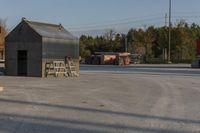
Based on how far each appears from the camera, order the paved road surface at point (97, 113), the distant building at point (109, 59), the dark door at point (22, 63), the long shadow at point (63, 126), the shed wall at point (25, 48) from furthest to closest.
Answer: the distant building at point (109, 59), the dark door at point (22, 63), the shed wall at point (25, 48), the paved road surface at point (97, 113), the long shadow at point (63, 126)

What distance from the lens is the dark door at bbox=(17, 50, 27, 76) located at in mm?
36553

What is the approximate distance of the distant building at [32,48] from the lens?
3512 cm

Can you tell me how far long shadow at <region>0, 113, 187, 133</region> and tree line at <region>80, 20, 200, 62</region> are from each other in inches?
3302

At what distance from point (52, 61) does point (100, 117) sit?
23280mm

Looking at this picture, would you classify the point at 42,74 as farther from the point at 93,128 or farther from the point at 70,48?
the point at 93,128

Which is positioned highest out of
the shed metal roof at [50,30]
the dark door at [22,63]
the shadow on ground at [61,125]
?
the shed metal roof at [50,30]

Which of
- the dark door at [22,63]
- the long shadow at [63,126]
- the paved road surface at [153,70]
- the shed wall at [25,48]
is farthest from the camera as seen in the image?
the paved road surface at [153,70]

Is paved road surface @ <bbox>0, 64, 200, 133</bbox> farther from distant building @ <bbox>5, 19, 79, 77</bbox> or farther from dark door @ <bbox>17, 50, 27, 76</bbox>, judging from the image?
dark door @ <bbox>17, 50, 27, 76</bbox>

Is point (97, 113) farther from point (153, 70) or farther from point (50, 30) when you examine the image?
point (153, 70)

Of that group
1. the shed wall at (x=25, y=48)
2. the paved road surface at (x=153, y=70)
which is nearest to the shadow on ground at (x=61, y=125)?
the shed wall at (x=25, y=48)

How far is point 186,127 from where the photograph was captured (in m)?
11.7

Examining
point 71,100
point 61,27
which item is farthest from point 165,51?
point 71,100

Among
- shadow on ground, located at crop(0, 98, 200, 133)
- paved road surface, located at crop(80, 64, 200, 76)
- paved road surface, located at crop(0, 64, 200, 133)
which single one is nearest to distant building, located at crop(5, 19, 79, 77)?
paved road surface, located at crop(80, 64, 200, 76)

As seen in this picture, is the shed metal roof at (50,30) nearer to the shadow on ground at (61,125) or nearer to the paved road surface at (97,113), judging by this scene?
the paved road surface at (97,113)
